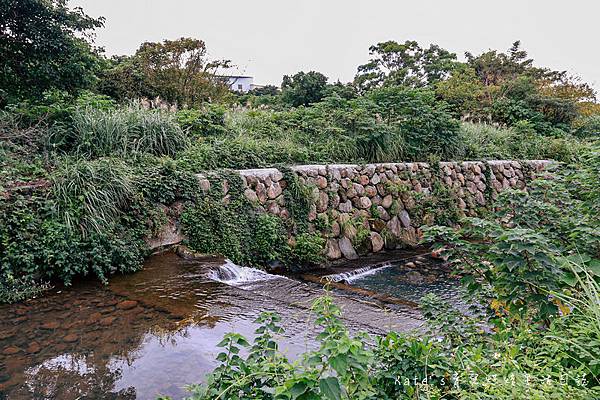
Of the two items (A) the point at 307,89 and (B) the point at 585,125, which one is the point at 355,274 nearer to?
(A) the point at 307,89

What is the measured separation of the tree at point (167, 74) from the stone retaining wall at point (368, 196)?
419cm

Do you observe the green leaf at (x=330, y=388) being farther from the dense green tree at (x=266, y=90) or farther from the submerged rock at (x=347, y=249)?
the dense green tree at (x=266, y=90)

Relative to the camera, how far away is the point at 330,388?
4.06 ft

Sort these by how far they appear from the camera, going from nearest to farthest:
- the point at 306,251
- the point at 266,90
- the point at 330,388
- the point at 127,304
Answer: the point at 330,388 < the point at 127,304 < the point at 306,251 < the point at 266,90

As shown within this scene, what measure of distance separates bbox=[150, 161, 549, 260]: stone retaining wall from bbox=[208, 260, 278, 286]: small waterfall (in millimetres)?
1184

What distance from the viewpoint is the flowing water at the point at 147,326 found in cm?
236

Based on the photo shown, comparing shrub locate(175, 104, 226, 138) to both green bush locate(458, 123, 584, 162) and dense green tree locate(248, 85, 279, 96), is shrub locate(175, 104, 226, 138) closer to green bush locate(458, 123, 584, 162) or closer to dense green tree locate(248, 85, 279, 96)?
green bush locate(458, 123, 584, 162)

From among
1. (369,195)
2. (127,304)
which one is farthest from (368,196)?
(127,304)

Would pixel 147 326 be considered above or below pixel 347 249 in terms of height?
above

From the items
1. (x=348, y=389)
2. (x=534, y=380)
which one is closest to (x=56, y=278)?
(x=348, y=389)

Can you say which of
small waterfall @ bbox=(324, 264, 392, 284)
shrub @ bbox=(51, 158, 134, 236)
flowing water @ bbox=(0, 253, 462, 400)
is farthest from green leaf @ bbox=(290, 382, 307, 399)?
small waterfall @ bbox=(324, 264, 392, 284)

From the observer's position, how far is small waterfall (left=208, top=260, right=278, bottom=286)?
4336 millimetres

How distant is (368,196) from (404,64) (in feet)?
52.5

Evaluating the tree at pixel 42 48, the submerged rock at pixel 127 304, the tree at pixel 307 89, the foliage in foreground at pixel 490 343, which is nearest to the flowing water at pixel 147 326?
the submerged rock at pixel 127 304
